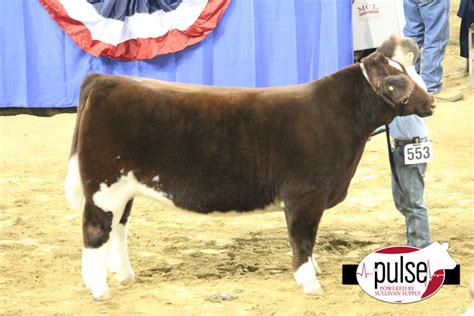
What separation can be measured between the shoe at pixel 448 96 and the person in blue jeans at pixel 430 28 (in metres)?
0.01

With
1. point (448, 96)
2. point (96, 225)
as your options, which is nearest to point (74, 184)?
point (96, 225)

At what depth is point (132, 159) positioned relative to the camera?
507 cm

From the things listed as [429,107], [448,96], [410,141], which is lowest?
[448,96]

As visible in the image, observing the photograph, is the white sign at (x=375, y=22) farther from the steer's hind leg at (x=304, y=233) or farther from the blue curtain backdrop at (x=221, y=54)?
the steer's hind leg at (x=304, y=233)

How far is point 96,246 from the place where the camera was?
5.12 m

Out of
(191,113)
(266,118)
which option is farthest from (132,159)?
(266,118)

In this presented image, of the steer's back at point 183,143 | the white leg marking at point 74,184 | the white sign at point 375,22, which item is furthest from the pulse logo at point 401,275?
the white sign at point 375,22

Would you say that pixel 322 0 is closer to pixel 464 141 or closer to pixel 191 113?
pixel 464 141

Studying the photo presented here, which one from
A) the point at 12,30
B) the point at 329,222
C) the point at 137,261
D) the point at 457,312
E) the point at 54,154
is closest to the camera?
the point at 457,312

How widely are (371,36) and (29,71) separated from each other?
4497 mm

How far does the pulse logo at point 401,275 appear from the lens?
4.90 m

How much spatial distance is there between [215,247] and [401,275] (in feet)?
5.92

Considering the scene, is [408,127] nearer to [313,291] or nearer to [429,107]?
[429,107]

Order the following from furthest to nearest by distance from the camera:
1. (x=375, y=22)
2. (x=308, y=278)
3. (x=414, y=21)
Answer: (x=375, y=22)
(x=414, y=21)
(x=308, y=278)
